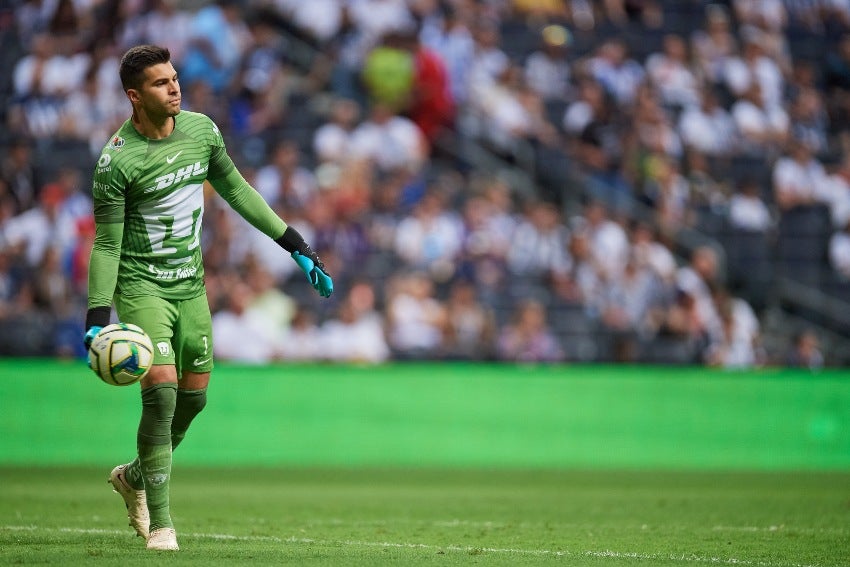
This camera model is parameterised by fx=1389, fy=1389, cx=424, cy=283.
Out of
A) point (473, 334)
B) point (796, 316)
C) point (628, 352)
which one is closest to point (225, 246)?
point (473, 334)

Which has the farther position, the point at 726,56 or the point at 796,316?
the point at 726,56

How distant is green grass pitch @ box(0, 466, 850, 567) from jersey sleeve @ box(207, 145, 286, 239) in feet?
6.13

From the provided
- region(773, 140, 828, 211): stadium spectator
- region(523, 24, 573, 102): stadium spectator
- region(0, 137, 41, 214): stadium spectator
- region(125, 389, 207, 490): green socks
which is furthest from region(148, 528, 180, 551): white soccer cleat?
region(773, 140, 828, 211): stadium spectator

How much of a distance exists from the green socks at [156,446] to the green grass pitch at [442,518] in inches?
9.4

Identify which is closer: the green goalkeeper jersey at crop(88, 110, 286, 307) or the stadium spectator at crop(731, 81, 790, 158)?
the green goalkeeper jersey at crop(88, 110, 286, 307)

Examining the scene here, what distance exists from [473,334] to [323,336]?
1.86 metres

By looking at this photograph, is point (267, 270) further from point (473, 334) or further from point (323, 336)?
point (473, 334)

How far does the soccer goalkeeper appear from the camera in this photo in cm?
752

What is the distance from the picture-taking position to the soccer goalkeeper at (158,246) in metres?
7.52

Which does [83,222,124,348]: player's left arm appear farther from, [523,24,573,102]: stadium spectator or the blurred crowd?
[523,24,573,102]: stadium spectator

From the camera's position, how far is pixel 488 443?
1659cm

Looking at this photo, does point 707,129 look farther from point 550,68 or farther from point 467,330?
point 467,330

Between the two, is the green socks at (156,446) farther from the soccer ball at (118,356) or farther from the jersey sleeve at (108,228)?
the jersey sleeve at (108,228)

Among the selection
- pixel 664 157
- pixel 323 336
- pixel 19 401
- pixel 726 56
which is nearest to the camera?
pixel 19 401
